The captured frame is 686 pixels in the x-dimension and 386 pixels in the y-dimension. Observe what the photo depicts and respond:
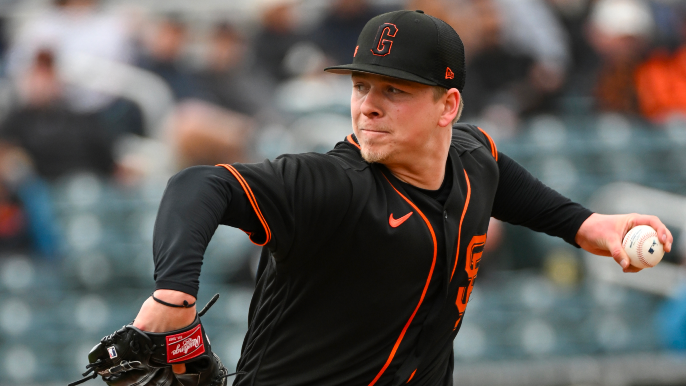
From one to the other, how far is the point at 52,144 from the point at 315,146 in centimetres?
229

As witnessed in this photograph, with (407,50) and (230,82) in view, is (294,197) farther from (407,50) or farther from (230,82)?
(230,82)

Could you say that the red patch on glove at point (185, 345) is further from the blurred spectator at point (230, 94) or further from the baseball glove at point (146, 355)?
the blurred spectator at point (230, 94)

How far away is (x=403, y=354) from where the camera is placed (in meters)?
2.63

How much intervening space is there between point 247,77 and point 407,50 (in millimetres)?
5485

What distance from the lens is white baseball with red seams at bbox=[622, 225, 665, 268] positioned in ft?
9.11

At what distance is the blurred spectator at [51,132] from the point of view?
7094 mm

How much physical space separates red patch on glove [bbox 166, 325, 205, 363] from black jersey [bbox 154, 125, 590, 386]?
0.68 feet

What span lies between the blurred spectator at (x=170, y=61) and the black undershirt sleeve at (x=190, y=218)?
563 cm

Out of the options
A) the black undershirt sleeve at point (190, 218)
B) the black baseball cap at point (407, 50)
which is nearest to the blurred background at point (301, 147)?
the black baseball cap at point (407, 50)

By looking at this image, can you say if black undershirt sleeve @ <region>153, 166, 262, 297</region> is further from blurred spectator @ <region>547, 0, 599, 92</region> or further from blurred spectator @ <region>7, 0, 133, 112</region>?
blurred spectator @ <region>547, 0, 599, 92</region>

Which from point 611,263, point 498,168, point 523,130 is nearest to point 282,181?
point 498,168

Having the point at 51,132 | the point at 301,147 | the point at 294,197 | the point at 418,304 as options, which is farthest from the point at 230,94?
the point at 294,197

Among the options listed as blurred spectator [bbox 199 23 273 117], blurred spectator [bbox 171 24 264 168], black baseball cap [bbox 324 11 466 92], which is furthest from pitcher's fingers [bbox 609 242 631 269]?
blurred spectator [bbox 199 23 273 117]

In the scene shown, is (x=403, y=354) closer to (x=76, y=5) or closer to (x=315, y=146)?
(x=315, y=146)
